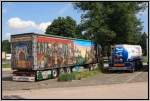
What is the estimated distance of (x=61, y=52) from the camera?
1147 inches

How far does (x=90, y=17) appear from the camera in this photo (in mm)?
41938

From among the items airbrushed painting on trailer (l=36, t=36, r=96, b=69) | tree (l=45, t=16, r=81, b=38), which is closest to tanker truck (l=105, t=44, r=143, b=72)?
airbrushed painting on trailer (l=36, t=36, r=96, b=69)

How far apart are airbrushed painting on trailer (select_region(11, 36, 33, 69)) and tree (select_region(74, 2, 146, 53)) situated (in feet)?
53.9

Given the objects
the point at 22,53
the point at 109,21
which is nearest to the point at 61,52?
the point at 22,53

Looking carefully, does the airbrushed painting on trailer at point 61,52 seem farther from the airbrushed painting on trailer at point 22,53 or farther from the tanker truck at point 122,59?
the tanker truck at point 122,59

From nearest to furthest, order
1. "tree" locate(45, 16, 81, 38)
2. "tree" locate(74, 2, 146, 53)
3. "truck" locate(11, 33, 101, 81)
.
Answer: "truck" locate(11, 33, 101, 81)
"tree" locate(74, 2, 146, 53)
"tree" locate(45, 16, 81, 38)

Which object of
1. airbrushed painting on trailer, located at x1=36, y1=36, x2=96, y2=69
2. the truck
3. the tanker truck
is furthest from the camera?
the tanker truck

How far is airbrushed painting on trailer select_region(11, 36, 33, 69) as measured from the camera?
24844 mm

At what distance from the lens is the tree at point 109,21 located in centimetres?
4044

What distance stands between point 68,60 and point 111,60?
5638 mm

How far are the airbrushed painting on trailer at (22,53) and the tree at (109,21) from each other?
646 inches

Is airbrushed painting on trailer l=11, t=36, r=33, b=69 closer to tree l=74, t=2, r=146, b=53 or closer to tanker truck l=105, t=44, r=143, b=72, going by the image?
tanker truck l=105, t=44, r=143, b=72

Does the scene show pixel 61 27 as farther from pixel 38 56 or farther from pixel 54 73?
pixel 38 56

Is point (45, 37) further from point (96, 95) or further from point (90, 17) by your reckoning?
point (90, 17)
